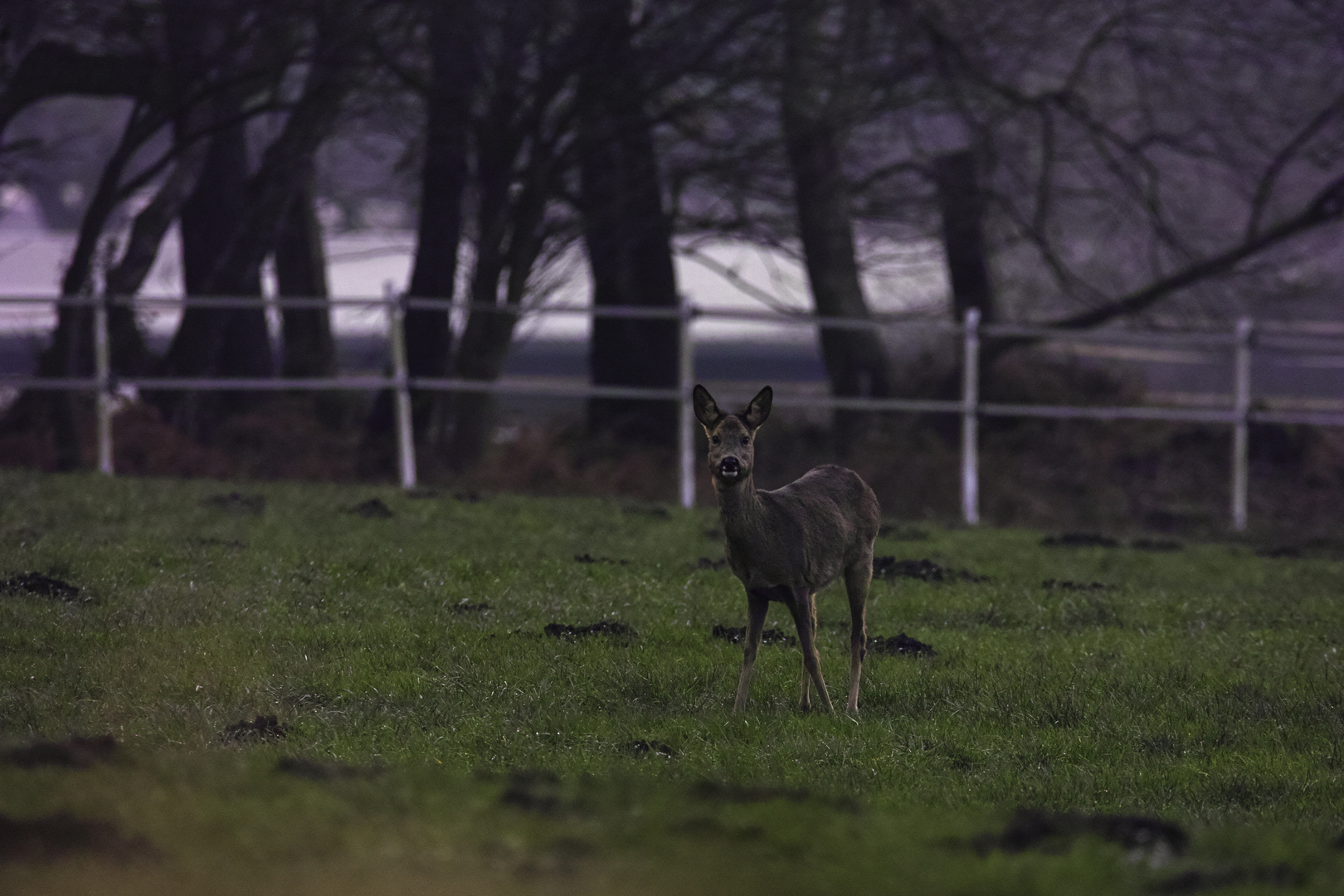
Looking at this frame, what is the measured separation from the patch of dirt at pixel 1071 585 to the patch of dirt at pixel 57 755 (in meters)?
7.12

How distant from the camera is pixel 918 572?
10.8 meters

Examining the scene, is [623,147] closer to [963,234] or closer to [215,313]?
[963,234]

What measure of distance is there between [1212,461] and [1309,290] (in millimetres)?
2401

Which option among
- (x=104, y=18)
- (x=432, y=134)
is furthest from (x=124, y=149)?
(x=432, y=134)

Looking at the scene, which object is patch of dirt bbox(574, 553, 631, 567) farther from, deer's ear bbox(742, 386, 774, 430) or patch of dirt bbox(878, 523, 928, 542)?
deer's ear bbox(742, 386, 774, 430)

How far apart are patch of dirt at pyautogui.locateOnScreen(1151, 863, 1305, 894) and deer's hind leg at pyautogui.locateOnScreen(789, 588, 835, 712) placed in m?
2.96

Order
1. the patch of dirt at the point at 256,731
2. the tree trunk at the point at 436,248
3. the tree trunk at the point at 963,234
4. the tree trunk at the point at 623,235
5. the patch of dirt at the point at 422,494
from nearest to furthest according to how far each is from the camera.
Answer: the patch of dirt at the point at 256,731
the patch of dirt at the point at 422,494
the tree trunk at the point at 623,235
the tree trunk at the point at 436,248
the tree trunk at the point at 963,234

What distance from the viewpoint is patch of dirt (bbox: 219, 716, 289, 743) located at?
6320 millimetres

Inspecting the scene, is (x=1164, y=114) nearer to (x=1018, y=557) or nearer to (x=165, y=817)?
(x=1018, y=557)

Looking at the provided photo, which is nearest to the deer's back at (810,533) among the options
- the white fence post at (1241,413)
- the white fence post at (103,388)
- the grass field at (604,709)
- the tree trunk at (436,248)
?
the grass field at (604,709)

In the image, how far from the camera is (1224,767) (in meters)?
6.39

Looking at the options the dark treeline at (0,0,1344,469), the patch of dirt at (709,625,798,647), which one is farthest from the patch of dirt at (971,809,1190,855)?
the dark treeline at (0,0,1344,469)

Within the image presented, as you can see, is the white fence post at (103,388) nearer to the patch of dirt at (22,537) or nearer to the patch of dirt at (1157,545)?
the patch of dirt at (22,537)

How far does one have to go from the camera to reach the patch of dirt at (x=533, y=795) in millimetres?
4199
